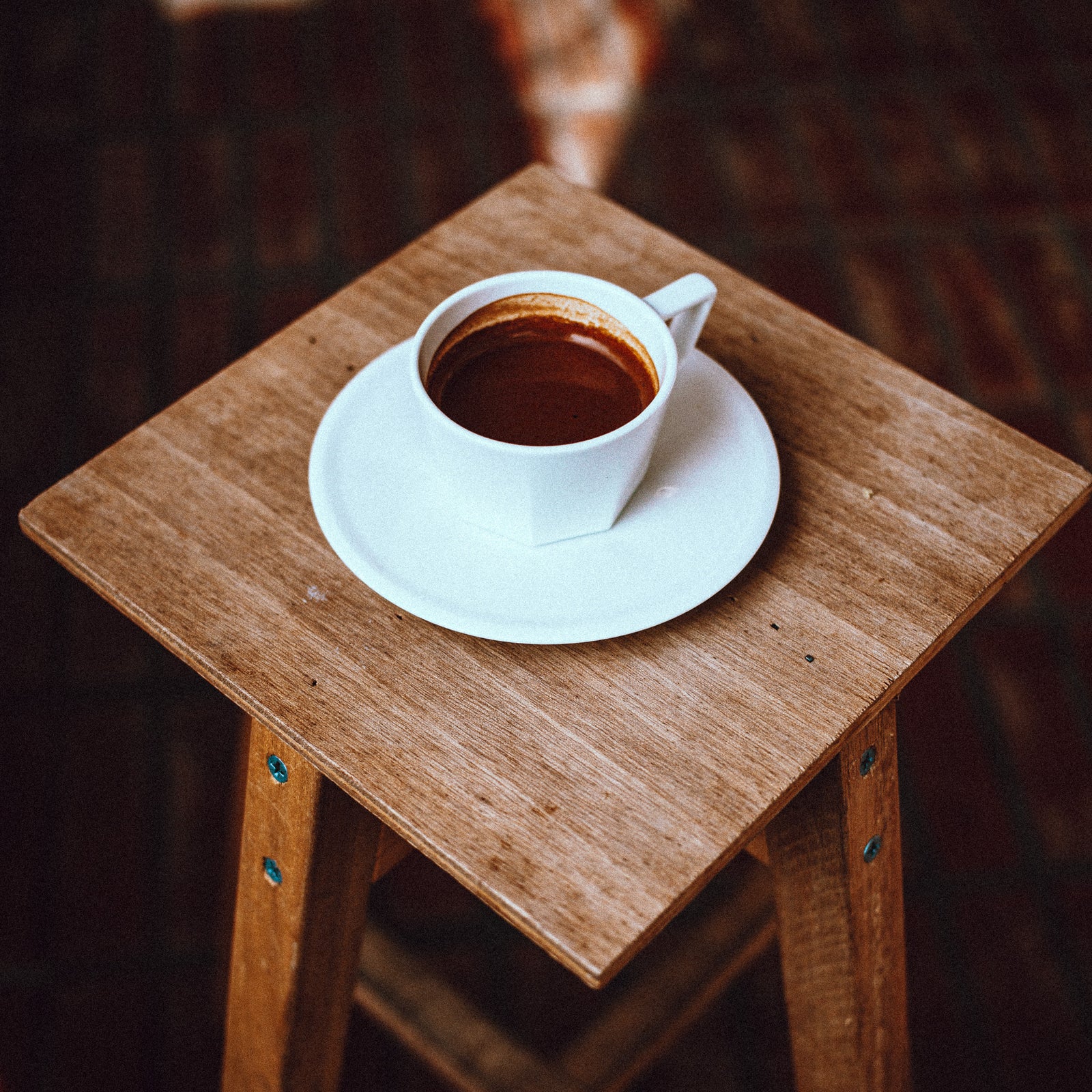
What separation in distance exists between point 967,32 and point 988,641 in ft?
3.86

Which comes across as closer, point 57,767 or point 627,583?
point 627,583

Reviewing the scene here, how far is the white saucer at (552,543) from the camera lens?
21.3 inches

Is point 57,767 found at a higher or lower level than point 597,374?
lower

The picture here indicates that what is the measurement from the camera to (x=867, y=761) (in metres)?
0.64

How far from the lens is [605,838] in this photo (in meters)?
0.51

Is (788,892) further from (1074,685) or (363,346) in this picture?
(1074,685)

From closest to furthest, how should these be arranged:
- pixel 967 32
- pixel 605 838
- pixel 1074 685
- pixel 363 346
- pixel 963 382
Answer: pixel 605 838 → pixel 363 346 → pixel 1074 685 → pixel 963 382 → pixel 967 32

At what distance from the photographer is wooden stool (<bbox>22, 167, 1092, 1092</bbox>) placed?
0.52 meters

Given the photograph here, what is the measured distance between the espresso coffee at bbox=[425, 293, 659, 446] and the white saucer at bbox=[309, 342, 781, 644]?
0.04 metres

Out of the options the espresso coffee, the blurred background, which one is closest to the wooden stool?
the espresso coffee

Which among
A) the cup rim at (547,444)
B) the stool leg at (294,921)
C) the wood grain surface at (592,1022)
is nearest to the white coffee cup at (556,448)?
the cup rim at (547,444)

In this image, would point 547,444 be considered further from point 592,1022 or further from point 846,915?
point 592,1022

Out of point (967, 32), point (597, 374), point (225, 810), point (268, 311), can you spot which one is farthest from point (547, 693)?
point (967, 32)

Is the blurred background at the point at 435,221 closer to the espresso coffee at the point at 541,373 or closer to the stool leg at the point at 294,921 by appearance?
the stool leg at the point at 294,921
